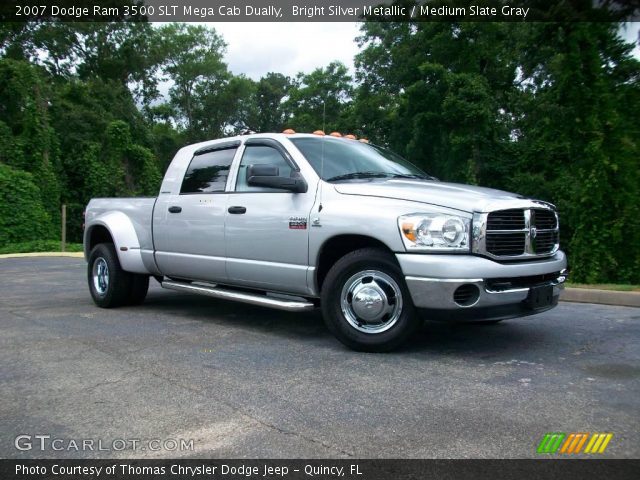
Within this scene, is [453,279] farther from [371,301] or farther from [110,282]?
[110,282]

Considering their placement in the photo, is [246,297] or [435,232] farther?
[246,297]

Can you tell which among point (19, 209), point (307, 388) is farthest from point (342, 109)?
point (307, 388)

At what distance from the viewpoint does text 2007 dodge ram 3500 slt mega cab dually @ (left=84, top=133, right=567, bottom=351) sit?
4.50 metres

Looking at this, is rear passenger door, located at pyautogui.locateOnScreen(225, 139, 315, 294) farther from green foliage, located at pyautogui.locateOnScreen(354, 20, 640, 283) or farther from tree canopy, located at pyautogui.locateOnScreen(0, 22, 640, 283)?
tree canopy, located at pyautogui.locateOnScreen(0, 22, 640, 283)

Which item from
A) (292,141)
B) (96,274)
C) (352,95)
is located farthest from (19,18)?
(292,141)

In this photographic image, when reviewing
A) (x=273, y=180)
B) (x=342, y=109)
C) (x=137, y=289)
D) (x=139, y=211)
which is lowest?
(x=137, y=289)

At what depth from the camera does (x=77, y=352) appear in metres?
5.03

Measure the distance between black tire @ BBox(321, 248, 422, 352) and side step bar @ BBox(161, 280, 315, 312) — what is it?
324 millimetres

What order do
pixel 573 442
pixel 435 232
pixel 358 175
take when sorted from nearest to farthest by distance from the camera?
pixel 573 442
pixel 435 232
pixel 358 175

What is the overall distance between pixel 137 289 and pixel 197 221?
Answer: 1790mm

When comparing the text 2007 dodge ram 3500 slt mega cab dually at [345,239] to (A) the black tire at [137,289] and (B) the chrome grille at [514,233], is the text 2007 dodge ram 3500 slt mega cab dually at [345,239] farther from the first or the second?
(A) the black tire at [137,289]

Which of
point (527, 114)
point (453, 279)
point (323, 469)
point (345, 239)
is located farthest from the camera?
point (527, 114)

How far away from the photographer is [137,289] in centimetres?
753

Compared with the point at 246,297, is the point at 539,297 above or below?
above
